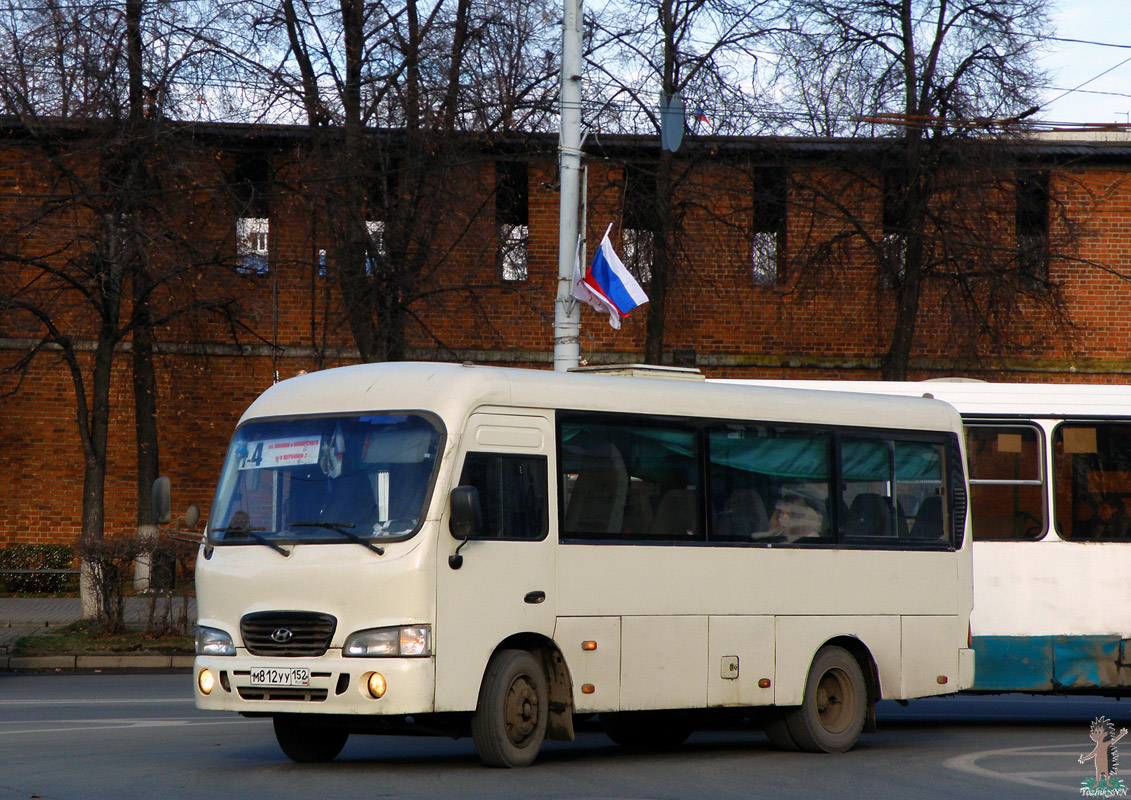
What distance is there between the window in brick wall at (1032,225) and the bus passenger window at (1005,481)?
11190 mm

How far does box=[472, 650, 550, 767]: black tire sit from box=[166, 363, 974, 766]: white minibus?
2 cm

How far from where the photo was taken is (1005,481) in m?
13.2

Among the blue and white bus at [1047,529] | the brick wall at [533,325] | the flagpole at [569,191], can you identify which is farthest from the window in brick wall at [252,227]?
the blue and white bus at [1047,529]

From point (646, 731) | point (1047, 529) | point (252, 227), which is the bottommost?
point (646, 731)

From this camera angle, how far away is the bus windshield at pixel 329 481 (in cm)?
903

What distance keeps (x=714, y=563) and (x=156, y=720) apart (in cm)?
510

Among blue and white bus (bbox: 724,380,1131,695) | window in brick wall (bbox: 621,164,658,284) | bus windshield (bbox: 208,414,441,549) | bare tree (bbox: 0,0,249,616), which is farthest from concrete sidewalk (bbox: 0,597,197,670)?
blue and white bus (bbox: 724,380,1131,695)

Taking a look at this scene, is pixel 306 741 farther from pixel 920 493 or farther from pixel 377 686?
pixel 920 493

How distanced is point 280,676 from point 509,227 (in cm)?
1601

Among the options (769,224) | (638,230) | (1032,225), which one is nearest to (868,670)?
(638,230)

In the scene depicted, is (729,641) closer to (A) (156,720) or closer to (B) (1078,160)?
(A) (156,720)

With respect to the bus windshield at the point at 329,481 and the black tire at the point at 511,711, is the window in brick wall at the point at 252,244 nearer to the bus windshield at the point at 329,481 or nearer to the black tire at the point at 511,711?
the bus windshield at the point at 329,481

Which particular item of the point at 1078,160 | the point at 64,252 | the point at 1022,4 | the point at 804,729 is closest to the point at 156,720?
the point at 804,729

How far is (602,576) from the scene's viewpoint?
32.1 ft
